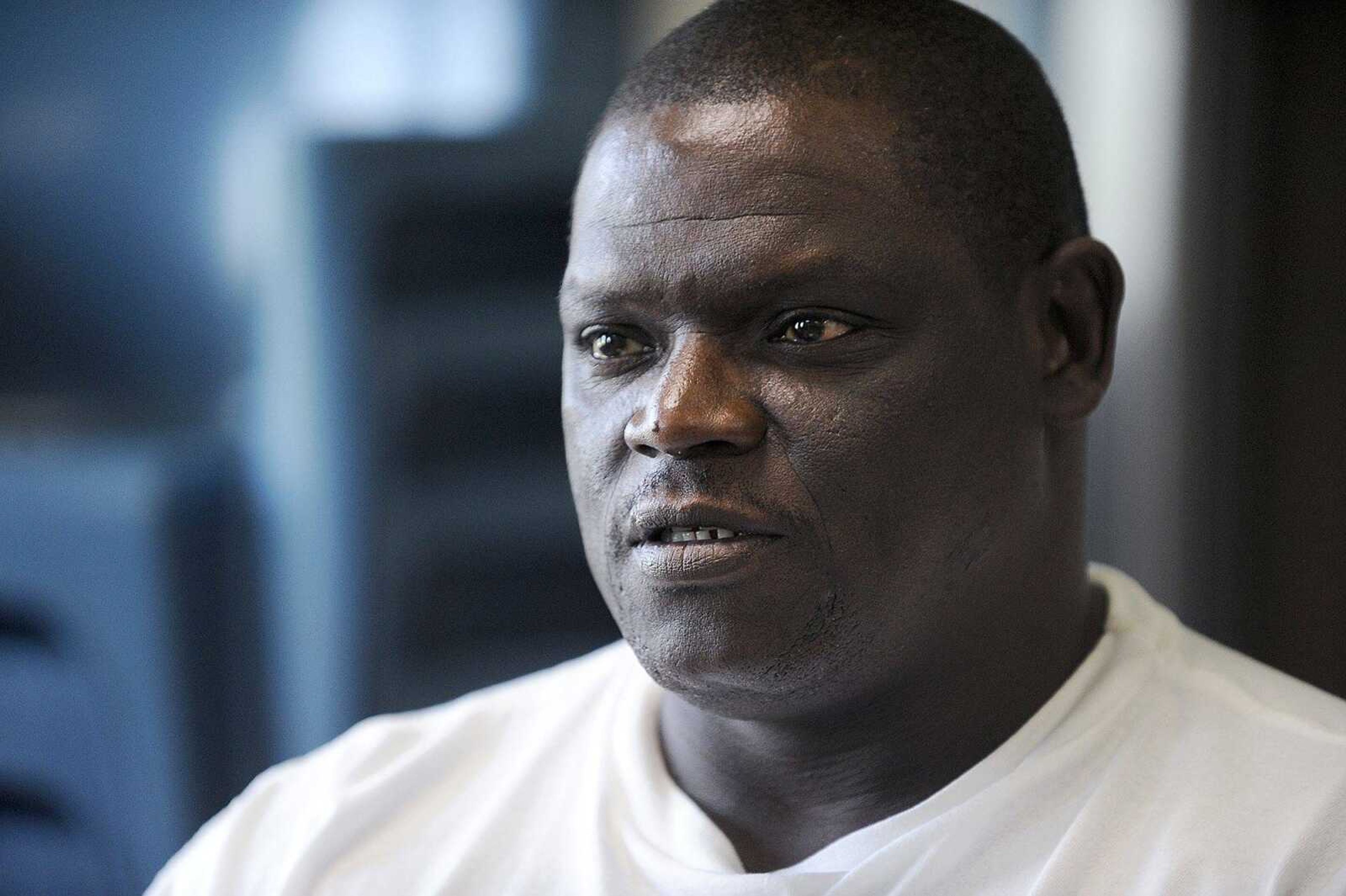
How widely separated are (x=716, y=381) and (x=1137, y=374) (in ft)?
3.55

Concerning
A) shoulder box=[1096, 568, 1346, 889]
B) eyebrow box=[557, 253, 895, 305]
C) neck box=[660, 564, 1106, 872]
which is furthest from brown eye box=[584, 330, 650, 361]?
shoulder box=[1096, 568, 1346, 889]

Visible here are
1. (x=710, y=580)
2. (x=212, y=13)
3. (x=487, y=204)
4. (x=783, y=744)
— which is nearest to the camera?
(x=710, y=580)

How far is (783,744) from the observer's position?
3.82ft

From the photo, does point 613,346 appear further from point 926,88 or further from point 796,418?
point 926,88

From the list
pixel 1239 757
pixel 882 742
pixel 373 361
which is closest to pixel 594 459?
pixel 882 742

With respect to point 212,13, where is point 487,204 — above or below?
below

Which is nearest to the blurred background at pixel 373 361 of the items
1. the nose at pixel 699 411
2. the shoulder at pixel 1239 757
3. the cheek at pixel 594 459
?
the shoulder at pixel 1239 757

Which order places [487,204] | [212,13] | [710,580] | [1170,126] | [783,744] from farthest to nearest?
[212,13] → [487,204] → [1170,126] → [783,744] → [710,580]

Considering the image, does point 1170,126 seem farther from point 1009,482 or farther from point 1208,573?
point 1009,482

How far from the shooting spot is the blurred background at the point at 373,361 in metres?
1.95

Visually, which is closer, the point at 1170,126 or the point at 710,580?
the point at 710,580

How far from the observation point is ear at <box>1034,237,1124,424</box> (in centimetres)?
117

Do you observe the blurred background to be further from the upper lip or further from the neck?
the upper lip

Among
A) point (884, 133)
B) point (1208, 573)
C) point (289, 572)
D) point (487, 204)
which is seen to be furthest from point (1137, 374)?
point (289, 572)
